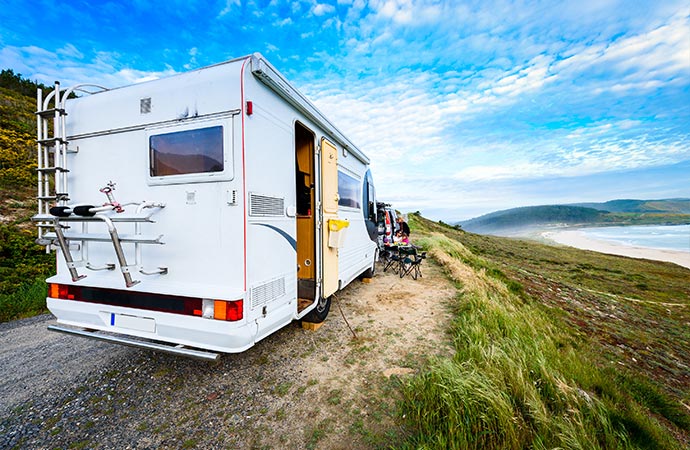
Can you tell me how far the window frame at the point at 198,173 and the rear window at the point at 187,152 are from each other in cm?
2

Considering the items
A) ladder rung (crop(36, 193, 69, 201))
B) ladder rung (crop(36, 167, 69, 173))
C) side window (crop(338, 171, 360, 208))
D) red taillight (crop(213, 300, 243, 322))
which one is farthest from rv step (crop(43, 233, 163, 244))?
side window (crop(338, 171, 360, 208))

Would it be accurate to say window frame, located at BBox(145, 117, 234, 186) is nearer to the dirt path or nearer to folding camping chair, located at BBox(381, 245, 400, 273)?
the dirt path

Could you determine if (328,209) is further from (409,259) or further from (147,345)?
(409,259)

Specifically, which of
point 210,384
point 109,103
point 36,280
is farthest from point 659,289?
point 36,280

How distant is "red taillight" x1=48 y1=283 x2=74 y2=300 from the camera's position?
117 inches

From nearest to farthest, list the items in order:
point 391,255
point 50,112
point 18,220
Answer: point 50,112
point 18,220
point 391,255

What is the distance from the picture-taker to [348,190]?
564 cm

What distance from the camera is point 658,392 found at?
4227 mm

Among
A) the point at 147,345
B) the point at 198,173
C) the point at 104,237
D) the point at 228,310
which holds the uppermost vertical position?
the point at 198,173

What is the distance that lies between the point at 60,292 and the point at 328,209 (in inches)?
123

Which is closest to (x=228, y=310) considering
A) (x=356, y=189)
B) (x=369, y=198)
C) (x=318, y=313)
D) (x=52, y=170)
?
(x=318, y=313)

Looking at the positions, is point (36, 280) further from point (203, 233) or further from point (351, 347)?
point (351, 347)

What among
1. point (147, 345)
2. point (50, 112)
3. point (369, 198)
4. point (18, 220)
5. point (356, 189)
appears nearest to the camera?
point (147, 345)

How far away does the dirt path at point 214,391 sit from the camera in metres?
2.37
